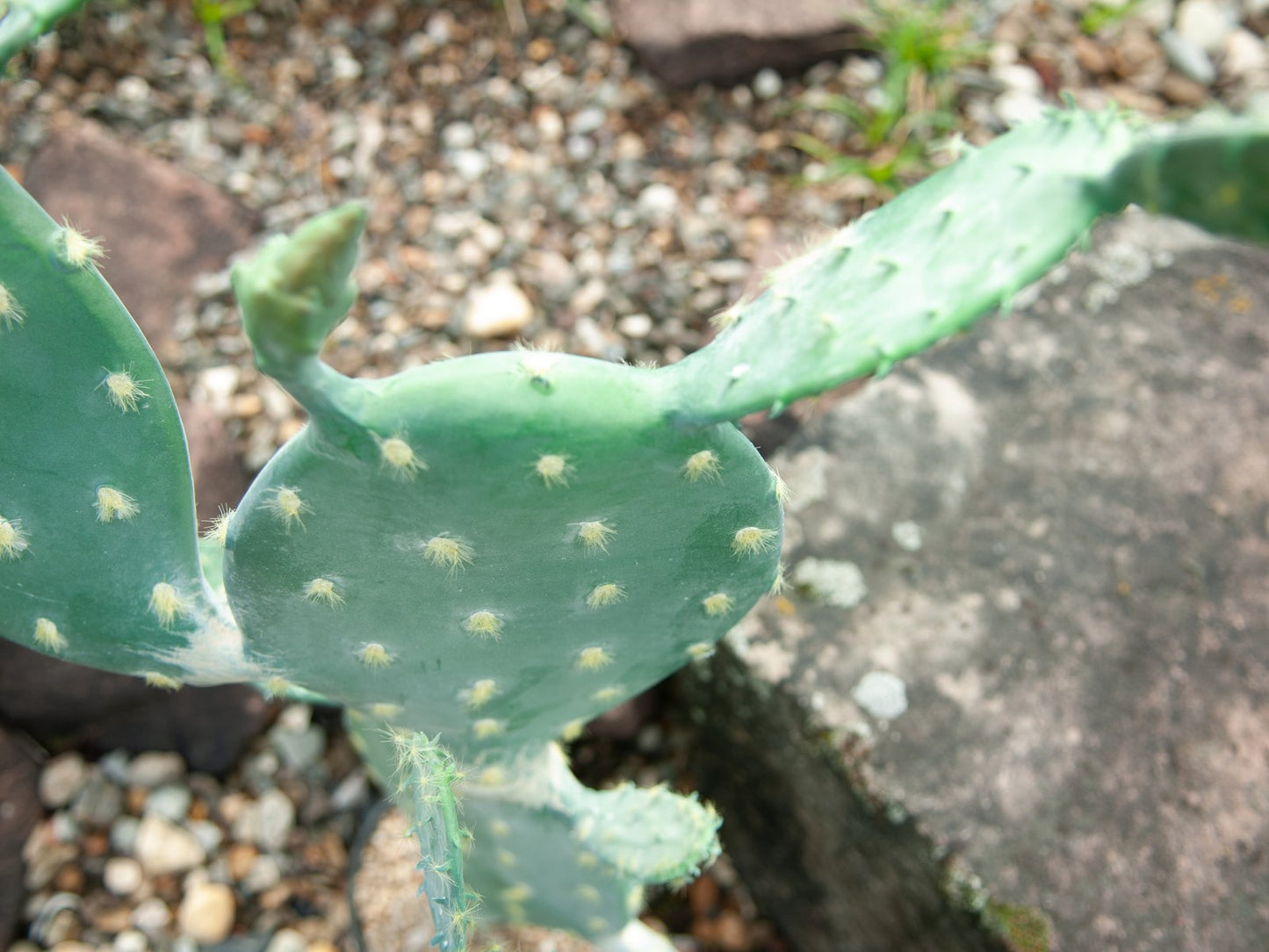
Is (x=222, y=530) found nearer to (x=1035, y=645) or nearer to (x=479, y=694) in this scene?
(x=479, y=694)

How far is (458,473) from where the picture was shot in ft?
2.05

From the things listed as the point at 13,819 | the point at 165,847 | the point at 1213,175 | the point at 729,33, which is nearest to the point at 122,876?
the point at 165,847

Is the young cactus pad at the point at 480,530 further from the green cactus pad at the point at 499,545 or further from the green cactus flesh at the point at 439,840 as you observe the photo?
the green cactus flesh at the point at 439,840

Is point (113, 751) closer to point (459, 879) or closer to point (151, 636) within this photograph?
point (151, 636)

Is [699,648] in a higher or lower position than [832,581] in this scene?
higher

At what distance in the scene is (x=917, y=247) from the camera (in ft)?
1.95

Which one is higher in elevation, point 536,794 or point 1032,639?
point 536,794

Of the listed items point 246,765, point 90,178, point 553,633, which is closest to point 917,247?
point 553,633

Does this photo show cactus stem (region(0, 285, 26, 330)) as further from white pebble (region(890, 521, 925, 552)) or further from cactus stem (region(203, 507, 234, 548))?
white pebble (region(890, 521, 925, 552))

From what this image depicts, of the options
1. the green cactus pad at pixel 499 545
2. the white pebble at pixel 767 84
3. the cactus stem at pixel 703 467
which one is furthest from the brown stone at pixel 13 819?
the white pebble at pixel 767 84

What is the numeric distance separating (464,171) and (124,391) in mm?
1483

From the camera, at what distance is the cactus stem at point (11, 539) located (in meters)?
0.73

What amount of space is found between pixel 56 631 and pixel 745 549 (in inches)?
21.2

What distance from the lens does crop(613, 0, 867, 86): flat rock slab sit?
6.89 feet
